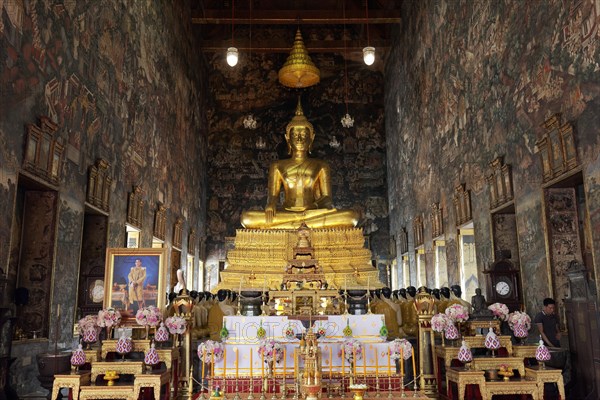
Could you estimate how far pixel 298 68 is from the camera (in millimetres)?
14344

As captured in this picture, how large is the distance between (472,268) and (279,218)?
421 centimetres

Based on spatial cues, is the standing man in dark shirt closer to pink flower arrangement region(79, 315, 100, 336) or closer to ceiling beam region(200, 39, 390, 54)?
pink flower arrangement region(79, 315, 100, 336)

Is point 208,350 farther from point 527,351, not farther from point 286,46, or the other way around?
point 286,46

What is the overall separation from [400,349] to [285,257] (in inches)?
229

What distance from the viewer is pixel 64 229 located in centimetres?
666

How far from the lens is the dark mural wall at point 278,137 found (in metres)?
16.4

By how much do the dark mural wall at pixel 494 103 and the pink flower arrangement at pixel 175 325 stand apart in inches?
166

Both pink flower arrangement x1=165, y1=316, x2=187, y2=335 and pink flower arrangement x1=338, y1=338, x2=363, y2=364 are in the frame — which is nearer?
pink flower arrangement x1=338, y1=338, x2=363, y2=364

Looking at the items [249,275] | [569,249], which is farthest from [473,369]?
[249,275]

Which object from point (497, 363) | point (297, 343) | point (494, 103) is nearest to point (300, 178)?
point (494, 103)

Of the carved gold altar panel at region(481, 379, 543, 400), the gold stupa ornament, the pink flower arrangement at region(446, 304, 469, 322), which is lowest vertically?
the carved gold altar panel at region(481, 379, 543, 400)

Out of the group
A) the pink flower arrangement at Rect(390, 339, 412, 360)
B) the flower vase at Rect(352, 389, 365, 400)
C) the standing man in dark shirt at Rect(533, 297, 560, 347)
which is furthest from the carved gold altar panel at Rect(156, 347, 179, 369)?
the standing man in dark shirt at Rect(533, 297, 560, 347)

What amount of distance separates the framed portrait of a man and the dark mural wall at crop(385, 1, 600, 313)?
4574 millimetres

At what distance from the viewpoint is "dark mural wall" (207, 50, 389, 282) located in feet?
53.8
